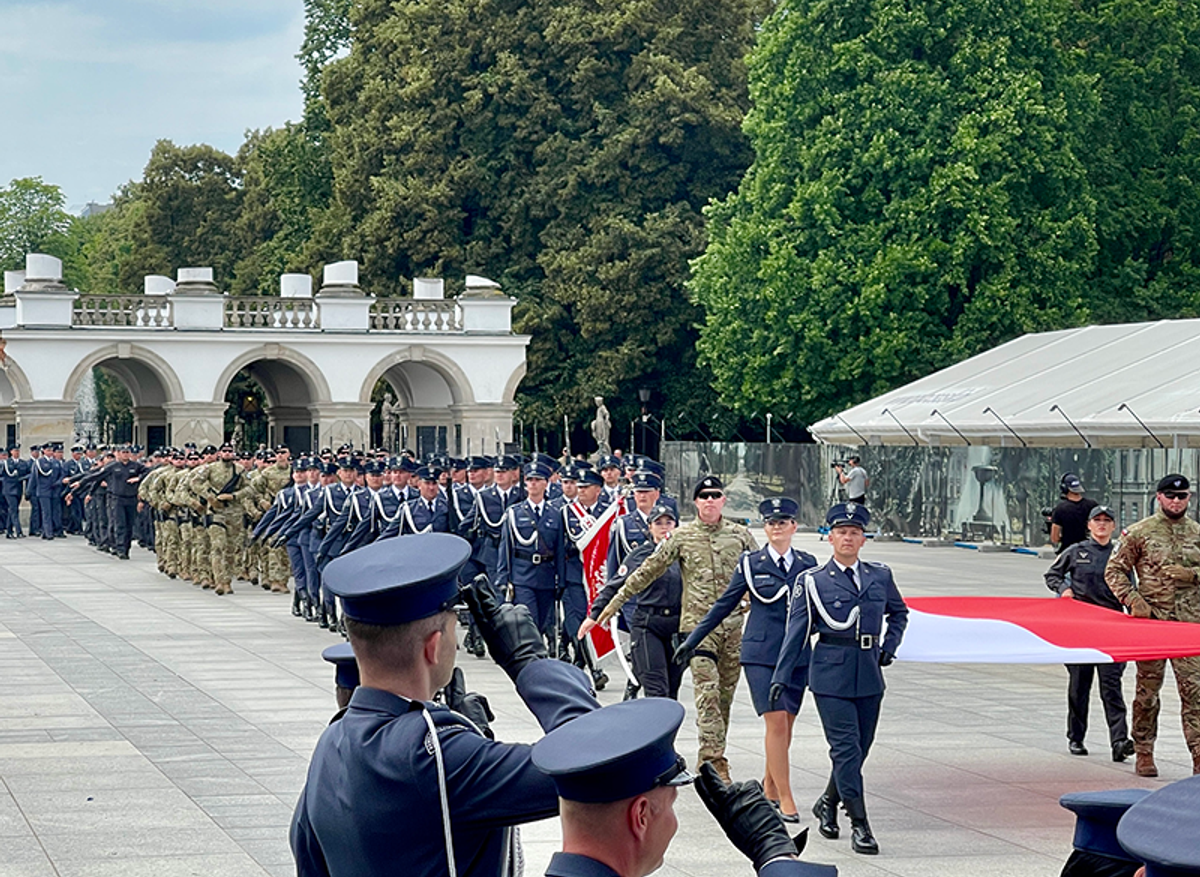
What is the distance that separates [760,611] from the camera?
11.6 m

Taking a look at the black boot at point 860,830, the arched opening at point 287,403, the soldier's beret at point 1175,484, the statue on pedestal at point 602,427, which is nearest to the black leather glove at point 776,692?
the black boot at point 860,830

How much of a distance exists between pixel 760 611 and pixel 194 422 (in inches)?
1507

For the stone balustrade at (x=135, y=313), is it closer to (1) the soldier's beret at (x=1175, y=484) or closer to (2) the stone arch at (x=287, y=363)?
(2) the stone arch at (x=287, y=363)

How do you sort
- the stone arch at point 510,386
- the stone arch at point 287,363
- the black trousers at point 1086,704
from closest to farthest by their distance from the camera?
the black trousers at point 1086,704 < the stone arch at point 287,363 < the stone arch at point 510,386

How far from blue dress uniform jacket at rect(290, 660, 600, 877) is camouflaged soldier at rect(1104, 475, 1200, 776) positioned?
9340 millimetres

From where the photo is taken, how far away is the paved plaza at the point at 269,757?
996 cm

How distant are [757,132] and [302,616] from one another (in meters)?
26.6

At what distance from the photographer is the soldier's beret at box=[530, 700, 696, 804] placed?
338cm

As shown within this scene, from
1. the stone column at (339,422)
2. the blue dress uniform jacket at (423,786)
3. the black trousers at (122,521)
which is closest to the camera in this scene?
the blue dress uniform jacket at (423,786)

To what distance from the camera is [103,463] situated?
38.8 meters

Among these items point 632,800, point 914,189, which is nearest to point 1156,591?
point 632,800

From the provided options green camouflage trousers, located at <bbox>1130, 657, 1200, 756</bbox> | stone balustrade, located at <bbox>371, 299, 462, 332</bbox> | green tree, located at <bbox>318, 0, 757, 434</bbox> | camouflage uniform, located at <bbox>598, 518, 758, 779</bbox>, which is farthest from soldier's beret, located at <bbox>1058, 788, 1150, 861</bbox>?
green tree, located at <bbox>318, 0, 757, 434</bbox>

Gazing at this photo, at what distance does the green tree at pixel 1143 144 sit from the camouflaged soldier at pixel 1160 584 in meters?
34.4

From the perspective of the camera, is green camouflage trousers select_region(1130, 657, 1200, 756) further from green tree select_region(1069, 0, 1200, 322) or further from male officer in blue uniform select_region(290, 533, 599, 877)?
green tree select_region(1069, 0, 1200, 322)
